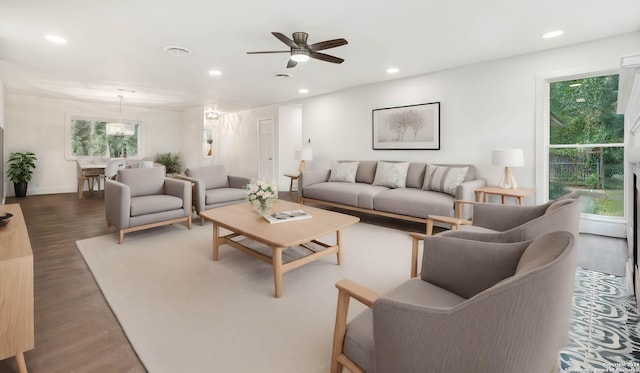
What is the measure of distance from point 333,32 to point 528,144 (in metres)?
2.97

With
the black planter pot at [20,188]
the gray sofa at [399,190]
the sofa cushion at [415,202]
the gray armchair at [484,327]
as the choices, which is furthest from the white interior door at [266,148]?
the gray armchair at [484,327]

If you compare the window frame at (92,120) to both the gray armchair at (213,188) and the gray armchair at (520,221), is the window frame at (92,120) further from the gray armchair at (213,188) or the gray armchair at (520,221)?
the gray armchair at (520,221)

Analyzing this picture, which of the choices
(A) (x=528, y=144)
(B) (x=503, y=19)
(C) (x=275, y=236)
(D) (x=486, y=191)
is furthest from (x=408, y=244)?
(B) (x=503, y=19)

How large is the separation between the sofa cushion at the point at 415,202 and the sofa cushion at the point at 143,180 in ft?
10.3

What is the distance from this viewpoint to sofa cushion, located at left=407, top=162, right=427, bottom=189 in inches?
185

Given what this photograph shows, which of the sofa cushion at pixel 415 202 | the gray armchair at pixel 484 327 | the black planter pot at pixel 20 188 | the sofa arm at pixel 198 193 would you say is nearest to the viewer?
the gray armchair at pixel 484 327

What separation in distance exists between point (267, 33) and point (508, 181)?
3506mm

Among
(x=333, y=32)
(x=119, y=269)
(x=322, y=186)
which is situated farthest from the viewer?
(x=322, y=186)

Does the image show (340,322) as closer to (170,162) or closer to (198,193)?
(198,193)

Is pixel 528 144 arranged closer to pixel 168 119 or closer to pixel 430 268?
pixel 430 268

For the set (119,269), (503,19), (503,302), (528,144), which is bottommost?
(119,269)

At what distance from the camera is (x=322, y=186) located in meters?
5.18

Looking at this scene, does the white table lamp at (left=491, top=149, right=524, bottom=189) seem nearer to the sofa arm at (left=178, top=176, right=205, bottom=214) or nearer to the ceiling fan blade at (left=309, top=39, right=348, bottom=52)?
the ceiling fan blade at (left=309, top=39, right=348, bottom=52)

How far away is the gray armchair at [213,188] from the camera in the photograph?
4.44m
